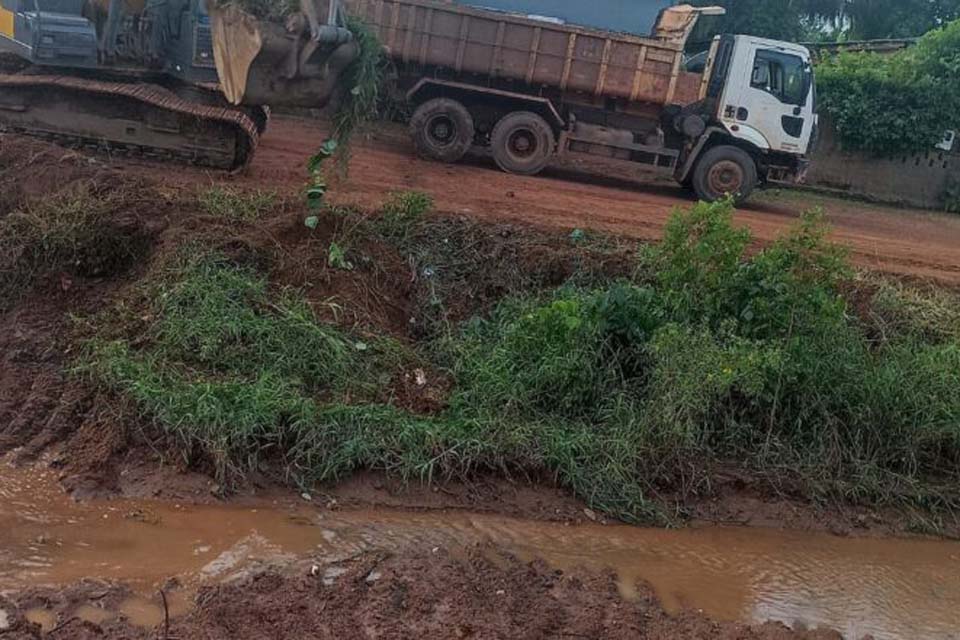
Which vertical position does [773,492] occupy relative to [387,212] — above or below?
below

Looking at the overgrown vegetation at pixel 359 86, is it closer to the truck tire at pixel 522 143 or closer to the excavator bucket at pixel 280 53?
the excavator bucket at pixel 280 53

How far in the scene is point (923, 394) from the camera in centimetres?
757

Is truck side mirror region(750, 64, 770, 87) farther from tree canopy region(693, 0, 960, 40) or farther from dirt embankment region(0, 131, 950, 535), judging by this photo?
tree canopy region(693, 0, 960, 40)

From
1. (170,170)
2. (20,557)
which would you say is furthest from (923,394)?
(170,170)

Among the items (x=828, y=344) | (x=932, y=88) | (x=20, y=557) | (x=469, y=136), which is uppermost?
(x=932, y=88)

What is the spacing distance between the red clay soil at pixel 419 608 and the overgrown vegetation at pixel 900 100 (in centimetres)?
1609

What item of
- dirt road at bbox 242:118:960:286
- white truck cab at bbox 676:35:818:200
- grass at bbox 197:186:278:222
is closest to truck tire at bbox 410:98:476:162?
dirt road at bbox 242:118:960:286

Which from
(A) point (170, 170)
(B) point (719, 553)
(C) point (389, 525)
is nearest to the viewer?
(C) point (389, 525)

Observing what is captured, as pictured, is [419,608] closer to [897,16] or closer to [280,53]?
[280,53]

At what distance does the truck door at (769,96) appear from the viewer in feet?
45.2

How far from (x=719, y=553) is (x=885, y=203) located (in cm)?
1521

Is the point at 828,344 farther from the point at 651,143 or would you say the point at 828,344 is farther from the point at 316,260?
the point at 651,143

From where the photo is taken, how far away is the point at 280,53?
23.4ft

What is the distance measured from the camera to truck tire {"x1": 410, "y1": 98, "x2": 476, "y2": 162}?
1370 centimetres
